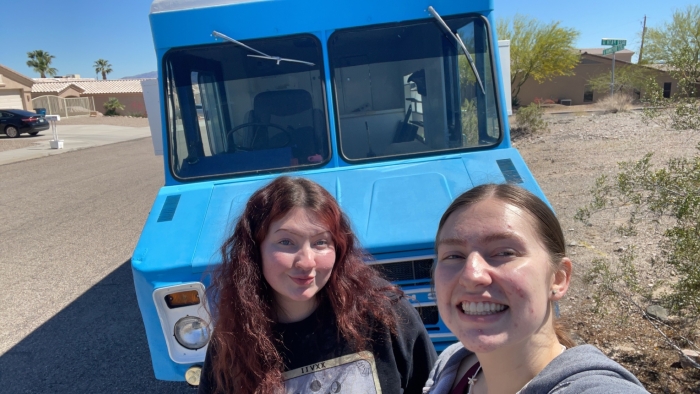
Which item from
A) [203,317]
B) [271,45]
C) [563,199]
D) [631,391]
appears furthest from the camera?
[563,199]

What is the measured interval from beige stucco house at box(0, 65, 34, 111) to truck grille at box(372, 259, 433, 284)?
42.8 meters

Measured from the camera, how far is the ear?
111cm

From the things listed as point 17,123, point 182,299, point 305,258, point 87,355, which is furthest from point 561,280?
point 17,123

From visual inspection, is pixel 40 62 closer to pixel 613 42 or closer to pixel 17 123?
pixel 17 123

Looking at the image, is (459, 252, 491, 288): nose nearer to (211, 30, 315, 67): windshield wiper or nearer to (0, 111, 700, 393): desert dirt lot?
(211, 30, 315, 67): windshield wiper

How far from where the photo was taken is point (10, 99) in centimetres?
3791

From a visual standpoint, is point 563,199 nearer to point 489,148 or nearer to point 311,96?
point 489,148

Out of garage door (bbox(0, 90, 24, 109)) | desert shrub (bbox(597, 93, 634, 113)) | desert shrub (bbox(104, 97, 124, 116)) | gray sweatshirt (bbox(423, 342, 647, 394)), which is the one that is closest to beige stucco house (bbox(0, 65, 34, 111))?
garage door (bbox(0, 90, 24, 109))

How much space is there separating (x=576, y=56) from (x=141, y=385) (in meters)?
37.3

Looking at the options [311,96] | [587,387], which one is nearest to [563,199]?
[311,96]

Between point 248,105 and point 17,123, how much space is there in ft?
90.1

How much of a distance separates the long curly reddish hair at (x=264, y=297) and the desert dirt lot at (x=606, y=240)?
805 mm

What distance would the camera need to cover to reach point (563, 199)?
784 cm

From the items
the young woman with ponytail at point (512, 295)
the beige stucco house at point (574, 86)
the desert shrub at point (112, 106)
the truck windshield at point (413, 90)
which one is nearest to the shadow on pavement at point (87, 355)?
the truck windshield at point (413, 90)
